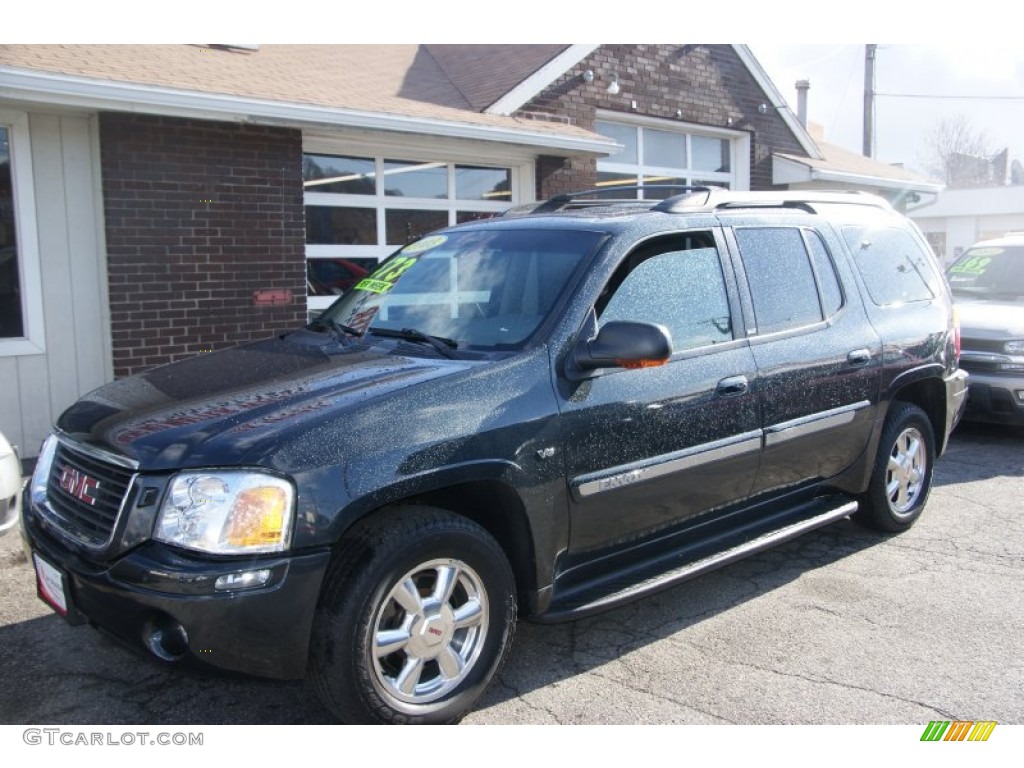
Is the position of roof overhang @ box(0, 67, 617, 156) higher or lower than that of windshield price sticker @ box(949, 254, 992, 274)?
higher

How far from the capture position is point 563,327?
3678mm

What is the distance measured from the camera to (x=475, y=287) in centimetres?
415

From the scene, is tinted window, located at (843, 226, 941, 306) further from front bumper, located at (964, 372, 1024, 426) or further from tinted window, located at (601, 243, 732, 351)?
front bumper, located at (964, 372, 1024, 426)

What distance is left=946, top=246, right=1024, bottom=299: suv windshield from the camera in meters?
9.40

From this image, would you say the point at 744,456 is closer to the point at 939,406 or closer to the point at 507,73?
the point at 939,406

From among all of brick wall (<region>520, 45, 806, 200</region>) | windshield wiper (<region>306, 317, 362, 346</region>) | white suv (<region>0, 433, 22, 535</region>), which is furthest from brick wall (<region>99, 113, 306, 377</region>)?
windshield wiper (<region>306, 317, 362, 346</region>)

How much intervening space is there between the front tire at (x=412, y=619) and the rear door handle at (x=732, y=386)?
1360mm

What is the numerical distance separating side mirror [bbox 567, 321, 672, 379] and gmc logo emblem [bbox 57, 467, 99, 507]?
180cm

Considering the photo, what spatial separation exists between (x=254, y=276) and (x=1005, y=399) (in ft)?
21.7

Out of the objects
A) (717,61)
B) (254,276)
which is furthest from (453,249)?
(717,61)

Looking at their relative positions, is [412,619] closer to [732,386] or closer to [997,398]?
[732,386]

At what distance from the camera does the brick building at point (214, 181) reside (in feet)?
23.5

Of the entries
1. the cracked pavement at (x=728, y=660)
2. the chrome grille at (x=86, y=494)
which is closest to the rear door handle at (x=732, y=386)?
the cracked pavement at (x=728, y=660)

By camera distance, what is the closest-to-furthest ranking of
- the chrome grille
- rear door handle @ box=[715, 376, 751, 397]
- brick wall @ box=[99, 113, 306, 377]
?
the chrome grille → rear door handle @ box=[715, 376, 751, 397] → brick wall @ box=[99, 113, 306, 377]
